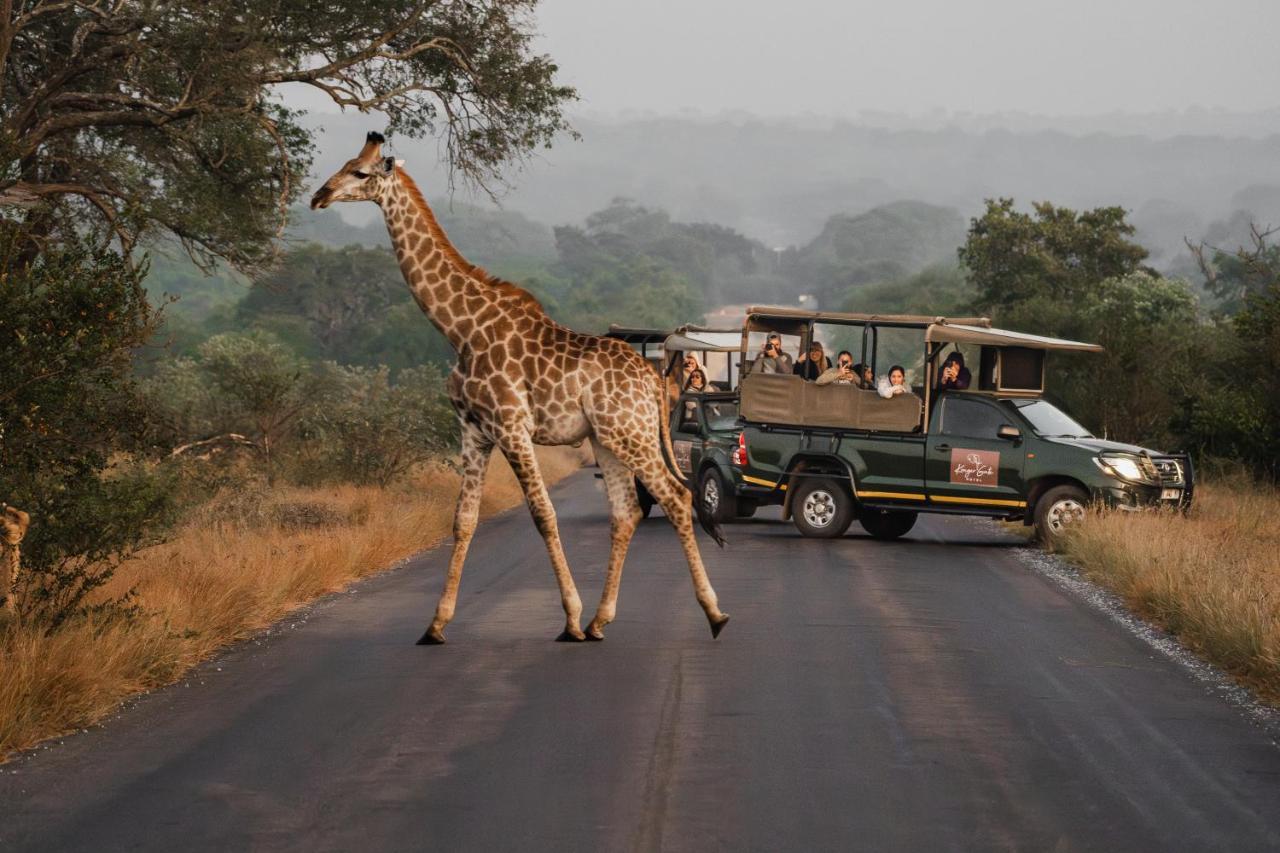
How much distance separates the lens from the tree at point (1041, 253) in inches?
2040

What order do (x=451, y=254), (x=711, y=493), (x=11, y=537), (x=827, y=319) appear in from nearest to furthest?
(x=11, y=537), (x=451, y=254), (x=827, y=319), (x=711, y=493)

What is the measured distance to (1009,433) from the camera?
68.2 ft

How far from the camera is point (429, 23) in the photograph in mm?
23453

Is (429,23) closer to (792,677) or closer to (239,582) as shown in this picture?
(239,582)

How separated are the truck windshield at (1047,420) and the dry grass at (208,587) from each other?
23.4 ft

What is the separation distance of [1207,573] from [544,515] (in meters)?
5.55

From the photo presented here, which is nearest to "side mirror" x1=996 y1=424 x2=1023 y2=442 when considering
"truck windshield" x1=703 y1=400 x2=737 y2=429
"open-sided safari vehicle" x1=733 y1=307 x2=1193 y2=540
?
"open-sided safari vehicle" x1=733 y1=307 x2=1193 y2=540

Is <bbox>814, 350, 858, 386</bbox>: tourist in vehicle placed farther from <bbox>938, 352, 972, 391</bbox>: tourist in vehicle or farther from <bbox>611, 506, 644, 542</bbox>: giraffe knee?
<bbox>611, 506, 644, 542</bbox>: giraffe knee

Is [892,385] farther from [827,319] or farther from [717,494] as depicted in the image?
[717,494]

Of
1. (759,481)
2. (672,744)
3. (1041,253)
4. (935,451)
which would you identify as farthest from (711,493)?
(1041,253)

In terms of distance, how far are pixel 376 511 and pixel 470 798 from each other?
14751 mm

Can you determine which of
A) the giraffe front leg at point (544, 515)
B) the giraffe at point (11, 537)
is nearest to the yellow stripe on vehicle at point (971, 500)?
the giraffe front leg at point (544, 515)

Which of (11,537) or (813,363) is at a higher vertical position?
(813,363)

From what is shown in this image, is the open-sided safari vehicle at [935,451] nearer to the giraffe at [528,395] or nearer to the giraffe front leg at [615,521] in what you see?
the giraffe front leg at [615,521]
